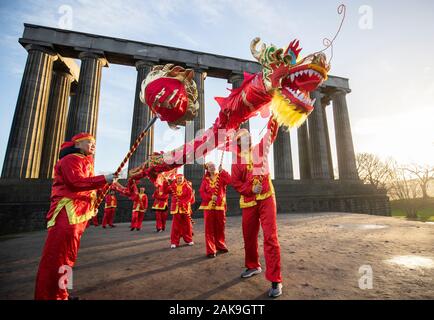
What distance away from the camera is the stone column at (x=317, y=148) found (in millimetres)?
23875

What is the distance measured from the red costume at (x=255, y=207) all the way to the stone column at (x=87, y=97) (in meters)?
18.9

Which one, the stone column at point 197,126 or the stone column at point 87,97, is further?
the stone column at point 197,126

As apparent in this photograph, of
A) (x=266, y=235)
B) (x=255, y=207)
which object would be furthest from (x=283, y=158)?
(x=266, y=235)

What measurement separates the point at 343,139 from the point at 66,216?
93.4 ft

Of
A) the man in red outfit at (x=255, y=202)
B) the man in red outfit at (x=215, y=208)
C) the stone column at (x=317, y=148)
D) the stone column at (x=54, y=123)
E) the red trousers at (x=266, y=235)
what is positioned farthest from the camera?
the stone column at (x=317, y=148)

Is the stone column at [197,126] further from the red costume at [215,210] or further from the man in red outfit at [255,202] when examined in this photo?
the man in red outfit at [255,202]

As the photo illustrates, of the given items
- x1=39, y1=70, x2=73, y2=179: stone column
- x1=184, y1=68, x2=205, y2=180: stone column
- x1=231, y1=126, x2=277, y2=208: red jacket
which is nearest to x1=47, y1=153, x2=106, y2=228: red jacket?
x1=231, y1=126, x2=277, y2=208: red jacket

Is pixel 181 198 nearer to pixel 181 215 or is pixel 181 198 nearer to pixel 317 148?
pixel 181 215

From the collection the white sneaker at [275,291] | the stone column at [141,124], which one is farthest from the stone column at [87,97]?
the white sneaker at [275,291]

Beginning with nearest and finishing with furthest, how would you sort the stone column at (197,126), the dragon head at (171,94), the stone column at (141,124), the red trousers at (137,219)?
the dragon head at (171,94) < the red trousers at (137,219) < the stone column at (141,124) < the stone column at (197,126)

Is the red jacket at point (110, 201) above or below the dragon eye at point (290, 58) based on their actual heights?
below

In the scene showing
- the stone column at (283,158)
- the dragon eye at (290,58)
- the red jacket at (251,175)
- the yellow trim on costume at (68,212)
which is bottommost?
the yellow trim on costume at (68,212)

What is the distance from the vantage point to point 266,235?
9.93 feet
